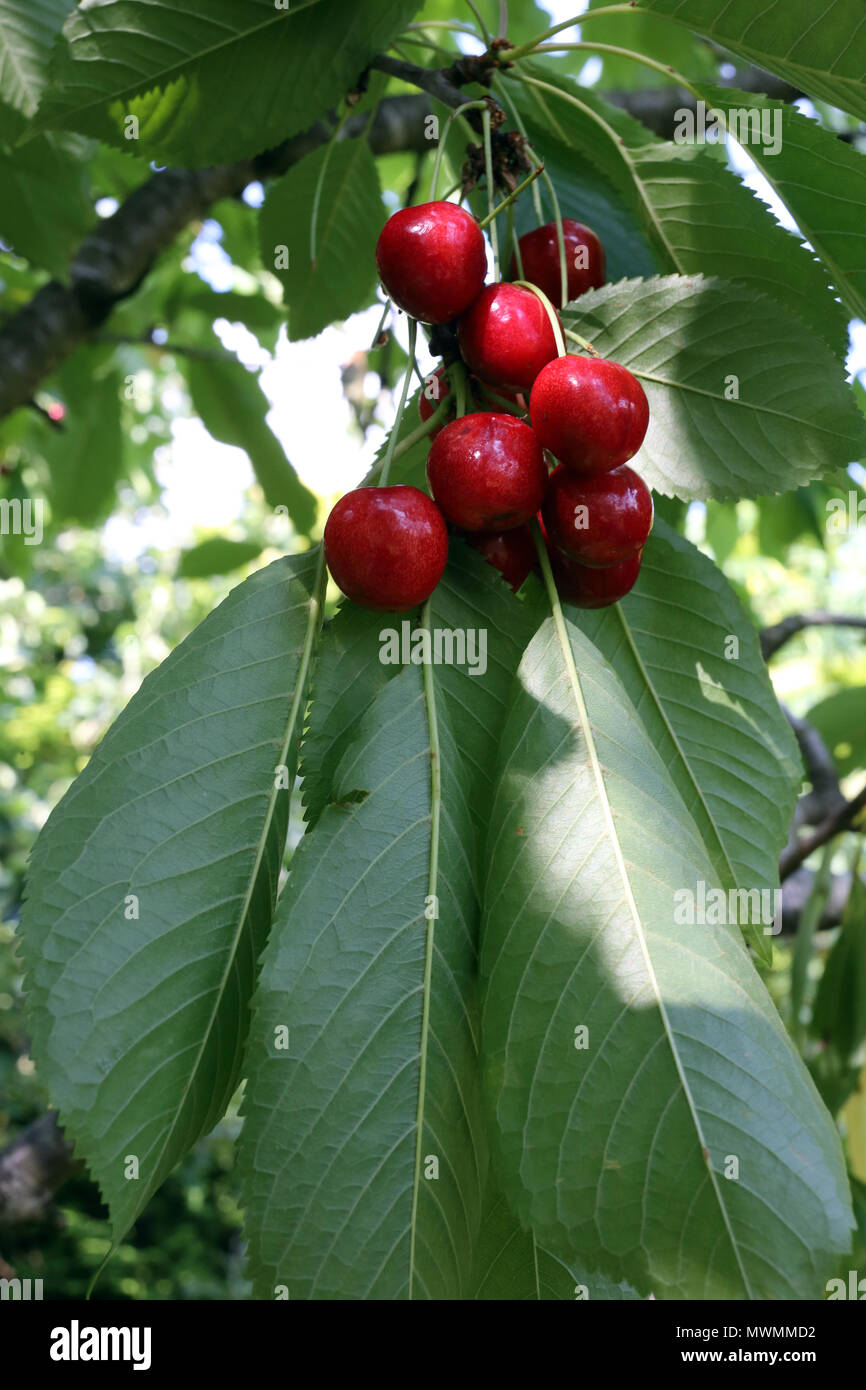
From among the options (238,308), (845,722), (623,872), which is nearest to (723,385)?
(623,872)

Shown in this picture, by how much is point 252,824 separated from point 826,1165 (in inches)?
19.9

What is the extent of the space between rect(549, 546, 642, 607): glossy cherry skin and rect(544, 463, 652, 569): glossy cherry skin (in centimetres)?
3

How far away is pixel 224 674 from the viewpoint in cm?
95

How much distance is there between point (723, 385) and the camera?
1.00 metres

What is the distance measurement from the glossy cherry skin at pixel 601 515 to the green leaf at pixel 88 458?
2.40 meters

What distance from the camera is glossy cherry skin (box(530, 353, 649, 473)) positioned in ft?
2.81

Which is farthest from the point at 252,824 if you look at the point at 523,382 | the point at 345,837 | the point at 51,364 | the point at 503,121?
the point at 51,364

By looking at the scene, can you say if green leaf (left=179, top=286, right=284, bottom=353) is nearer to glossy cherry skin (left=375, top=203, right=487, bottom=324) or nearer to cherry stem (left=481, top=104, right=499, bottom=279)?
cherry stem (left=481, top=104, right=499, bottom=279)

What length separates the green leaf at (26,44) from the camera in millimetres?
1461

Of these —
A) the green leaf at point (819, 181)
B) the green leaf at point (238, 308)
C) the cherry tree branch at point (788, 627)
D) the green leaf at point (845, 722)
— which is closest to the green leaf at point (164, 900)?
the green leaf at point (819, 181)

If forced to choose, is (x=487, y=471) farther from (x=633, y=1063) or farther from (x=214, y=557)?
(x=214, y=557)

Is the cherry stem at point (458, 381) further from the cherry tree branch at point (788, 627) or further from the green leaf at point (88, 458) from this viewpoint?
the green leaf at point (88, 458)

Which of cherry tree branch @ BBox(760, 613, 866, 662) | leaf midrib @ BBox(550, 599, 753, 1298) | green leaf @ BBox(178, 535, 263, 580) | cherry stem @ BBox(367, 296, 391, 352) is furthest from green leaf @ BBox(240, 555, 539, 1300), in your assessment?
green leaf @ BBox(178, 535, 263, 580)

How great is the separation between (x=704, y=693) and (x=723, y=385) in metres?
0.33
